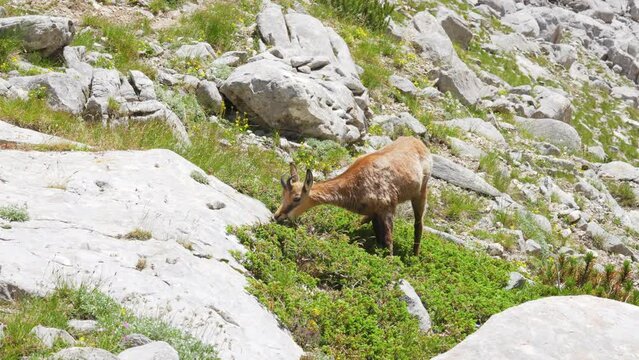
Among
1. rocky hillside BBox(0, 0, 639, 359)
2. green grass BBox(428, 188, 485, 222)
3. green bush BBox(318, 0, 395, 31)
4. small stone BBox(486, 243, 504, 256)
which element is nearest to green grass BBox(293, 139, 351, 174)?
rocky hillside BBox(0, 0, 639, 359)

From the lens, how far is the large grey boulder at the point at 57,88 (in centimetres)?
1148

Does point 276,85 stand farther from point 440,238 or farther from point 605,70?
point 605,70

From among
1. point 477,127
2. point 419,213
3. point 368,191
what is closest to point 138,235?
point 368,191

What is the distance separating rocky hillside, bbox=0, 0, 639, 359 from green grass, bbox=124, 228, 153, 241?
0.09 ft

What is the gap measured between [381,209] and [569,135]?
43.7ft

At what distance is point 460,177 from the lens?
1555 cm

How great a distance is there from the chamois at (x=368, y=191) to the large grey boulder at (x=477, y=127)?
26.3ft

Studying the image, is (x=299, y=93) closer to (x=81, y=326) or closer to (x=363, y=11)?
(x=81, y=326)

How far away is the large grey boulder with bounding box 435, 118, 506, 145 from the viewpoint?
18.8 metres

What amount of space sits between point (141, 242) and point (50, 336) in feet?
7.37

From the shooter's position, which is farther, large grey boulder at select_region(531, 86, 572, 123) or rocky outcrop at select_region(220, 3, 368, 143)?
large grey boulder at select_region(531, 86, 572, 123)

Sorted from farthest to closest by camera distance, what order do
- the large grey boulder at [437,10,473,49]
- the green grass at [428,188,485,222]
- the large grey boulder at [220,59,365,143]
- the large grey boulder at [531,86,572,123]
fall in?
the large grey boulder at [437,10,473,49] < the large grey boulder at [531,86,572,123] < the green grass at [428,188,485,222] < the large grey boulder at [220,59,365,143]

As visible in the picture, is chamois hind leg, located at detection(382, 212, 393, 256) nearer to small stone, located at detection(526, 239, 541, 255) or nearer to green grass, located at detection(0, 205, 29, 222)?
small stone, located at detection(526, 239, 541, 255)

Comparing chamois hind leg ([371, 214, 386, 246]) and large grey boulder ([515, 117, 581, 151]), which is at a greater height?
chamois hind leg ([371, 214, 386, 246])
